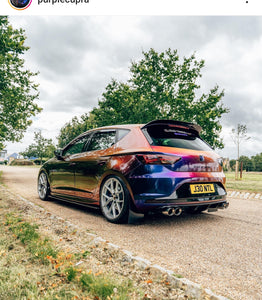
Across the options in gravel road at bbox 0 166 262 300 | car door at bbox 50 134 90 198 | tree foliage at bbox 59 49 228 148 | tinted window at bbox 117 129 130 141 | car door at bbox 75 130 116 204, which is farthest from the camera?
tree foliage at bbox 59 49 228 148

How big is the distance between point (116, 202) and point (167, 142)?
130cm

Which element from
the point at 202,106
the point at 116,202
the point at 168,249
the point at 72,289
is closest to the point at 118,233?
the point at 116,202

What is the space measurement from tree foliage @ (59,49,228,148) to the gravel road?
16.9 metres

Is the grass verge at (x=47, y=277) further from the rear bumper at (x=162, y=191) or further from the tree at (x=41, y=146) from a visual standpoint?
the tree at (x=41, y=146)

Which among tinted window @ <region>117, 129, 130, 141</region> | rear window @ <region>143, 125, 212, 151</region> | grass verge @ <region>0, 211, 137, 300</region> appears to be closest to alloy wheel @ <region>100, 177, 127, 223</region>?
tinted window @ <region>117, 129, 130, 141</region>

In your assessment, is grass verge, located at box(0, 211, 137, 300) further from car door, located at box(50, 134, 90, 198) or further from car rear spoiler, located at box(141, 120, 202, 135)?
car door, located at box(50, 134, 90, 198)

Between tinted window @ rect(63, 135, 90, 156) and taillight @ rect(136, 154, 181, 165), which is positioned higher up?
tinted window @ rect(63, 135, 90, 156)

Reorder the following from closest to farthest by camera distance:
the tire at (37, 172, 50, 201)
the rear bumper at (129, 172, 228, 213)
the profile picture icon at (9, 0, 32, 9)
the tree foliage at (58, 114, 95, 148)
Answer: the rear bumper at (129, 172, 228, 213) → the profile picture icon at (9, 0, 32, 9) → the tire at (37, 172, 50, 201) → the tree foliage at (58, 114, 95, 148)

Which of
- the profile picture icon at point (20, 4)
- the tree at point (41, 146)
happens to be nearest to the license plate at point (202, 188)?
the profile picture icon at point (20, 4)

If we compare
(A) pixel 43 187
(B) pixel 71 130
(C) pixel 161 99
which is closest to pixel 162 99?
(C) pixel 161 99

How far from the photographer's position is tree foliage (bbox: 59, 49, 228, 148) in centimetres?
2194

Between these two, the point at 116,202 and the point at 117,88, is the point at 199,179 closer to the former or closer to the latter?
the point at 116,202

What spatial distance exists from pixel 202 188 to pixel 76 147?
2956 mm

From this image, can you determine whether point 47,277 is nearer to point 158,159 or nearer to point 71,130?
point 158,159
